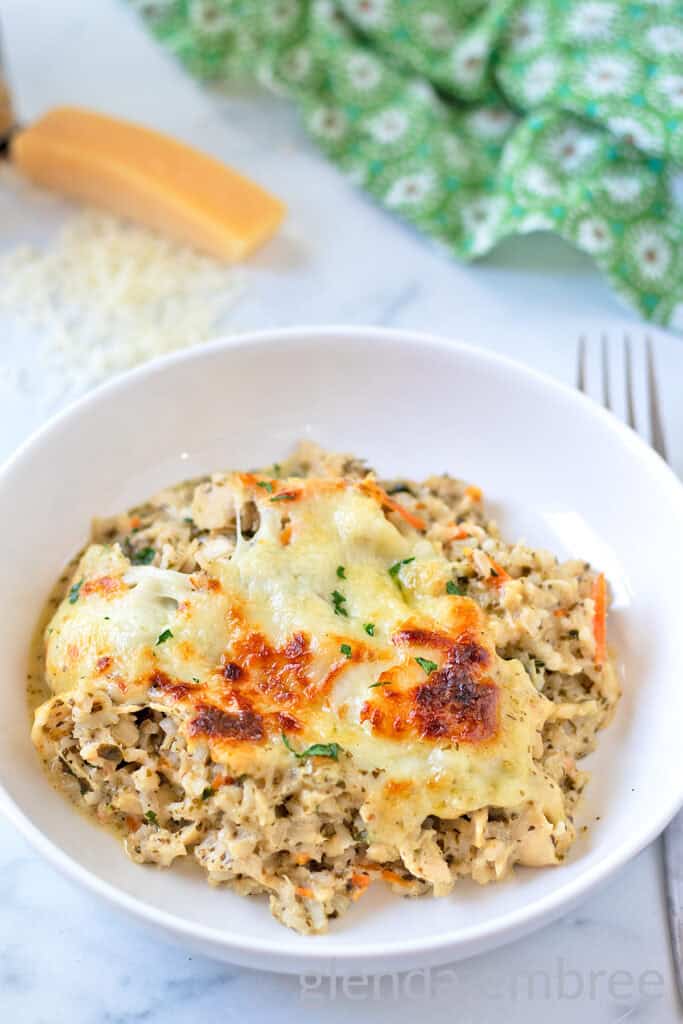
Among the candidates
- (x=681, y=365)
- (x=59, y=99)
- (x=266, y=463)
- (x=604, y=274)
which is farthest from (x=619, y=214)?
(x=59, y=99)

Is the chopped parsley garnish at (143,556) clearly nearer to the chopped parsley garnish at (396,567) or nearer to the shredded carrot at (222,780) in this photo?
the chopped parsley garnish at (396,567)

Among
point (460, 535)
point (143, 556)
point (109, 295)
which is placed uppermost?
point (460, 535)

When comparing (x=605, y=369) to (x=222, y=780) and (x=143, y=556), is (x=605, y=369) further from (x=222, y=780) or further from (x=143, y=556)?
(x=222, y=780)

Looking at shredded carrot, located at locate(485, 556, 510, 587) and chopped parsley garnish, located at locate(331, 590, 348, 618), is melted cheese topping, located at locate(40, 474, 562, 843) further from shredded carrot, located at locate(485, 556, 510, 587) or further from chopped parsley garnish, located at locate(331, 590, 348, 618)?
shredded carrot, located at locate(485, 556, 510, 587)

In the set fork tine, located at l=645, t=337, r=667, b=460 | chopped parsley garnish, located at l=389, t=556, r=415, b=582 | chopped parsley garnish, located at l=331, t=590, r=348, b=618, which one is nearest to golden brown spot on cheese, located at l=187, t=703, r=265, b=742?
chopped parsley garnish, located at l=331, t=590, r=348, b=618

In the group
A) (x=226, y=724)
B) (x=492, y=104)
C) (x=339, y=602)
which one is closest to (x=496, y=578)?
(x=339, y=602)

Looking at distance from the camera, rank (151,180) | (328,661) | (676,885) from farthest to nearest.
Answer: (151,180) < (676,885) < (328,661)

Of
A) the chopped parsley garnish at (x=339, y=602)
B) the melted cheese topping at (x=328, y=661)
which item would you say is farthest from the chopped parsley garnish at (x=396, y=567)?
the chopped parsley garnish at (x=339, y=602)
